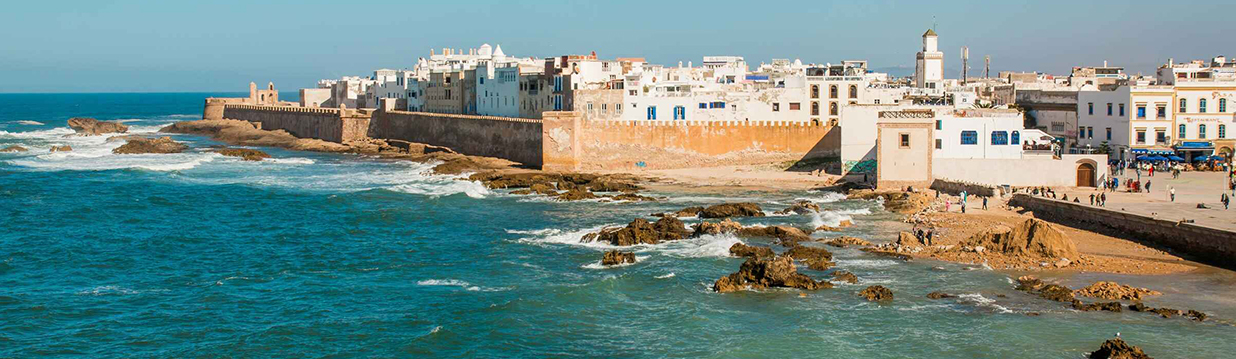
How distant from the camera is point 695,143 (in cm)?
5953

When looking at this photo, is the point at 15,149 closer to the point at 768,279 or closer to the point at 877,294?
the point at 768,279

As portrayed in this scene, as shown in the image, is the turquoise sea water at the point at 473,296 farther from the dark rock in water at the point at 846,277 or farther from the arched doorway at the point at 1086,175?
the arched doorway at the point at 1086,175

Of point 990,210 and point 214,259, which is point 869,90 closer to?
point 990,210

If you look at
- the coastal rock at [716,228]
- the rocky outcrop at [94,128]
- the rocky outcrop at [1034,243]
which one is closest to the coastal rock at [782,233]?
the coastal rock at [716,228]

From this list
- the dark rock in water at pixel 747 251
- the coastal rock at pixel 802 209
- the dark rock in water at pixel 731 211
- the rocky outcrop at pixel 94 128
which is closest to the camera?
the dark rock in water at pixel 747 251

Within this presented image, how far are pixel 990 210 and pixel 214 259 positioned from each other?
25578 millimetres

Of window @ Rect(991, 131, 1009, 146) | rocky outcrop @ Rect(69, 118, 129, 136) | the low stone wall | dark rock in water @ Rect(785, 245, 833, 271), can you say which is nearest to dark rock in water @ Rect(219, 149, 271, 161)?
rocky outcrop @ Rect(69, 118, 129, 136)

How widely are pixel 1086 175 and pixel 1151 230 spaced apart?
10.5 m

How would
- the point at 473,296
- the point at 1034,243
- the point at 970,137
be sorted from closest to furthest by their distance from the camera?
1. the point at 473,296
2. the point at 1034,243
3. the point at 970,137

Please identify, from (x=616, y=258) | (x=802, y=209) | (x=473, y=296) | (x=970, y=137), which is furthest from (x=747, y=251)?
(x=970, y=137)

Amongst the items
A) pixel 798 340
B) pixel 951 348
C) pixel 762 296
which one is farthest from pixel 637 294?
pixel 951 348

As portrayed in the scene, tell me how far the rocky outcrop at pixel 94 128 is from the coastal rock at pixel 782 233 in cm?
7744

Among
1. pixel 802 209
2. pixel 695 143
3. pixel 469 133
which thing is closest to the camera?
pixel 802 209

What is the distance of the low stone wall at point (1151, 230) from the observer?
98.4 ft
